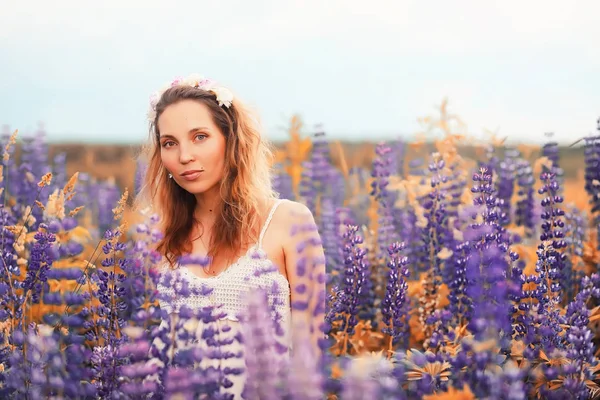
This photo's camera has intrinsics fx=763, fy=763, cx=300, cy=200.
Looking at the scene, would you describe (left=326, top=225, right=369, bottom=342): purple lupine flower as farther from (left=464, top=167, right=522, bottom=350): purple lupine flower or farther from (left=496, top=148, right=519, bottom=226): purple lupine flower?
(left=496, top=148, right=519, bottom=226): purple lupine flower

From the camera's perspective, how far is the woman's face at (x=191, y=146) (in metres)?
→ 2.73

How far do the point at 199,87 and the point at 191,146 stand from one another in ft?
1.05

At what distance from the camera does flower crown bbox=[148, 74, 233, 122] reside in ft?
9.56

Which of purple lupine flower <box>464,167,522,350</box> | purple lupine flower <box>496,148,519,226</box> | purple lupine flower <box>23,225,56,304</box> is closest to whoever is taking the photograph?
purple lupine flower <box>464,167,522,350</box>

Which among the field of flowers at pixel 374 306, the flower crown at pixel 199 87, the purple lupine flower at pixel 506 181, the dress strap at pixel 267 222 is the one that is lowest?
the field of flowers at pixel 374 306

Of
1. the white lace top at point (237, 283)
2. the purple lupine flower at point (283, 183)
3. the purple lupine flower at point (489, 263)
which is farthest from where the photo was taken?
the purple lupine flower at point (283, 183)

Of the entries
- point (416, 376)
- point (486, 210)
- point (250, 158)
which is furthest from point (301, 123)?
point (416, 376)

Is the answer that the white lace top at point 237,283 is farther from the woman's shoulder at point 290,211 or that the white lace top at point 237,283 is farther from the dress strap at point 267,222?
the woman's shoulder at point 290,211

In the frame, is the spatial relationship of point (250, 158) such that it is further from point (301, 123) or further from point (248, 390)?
point (301, 123)

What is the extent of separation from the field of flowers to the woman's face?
0.32m

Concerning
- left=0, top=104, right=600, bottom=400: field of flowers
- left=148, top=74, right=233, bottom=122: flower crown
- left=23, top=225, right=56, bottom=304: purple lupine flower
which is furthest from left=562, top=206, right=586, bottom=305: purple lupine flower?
left=23, top=225, right=56, bottom=304: purple lupine flower

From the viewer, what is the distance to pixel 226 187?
9.39 feet

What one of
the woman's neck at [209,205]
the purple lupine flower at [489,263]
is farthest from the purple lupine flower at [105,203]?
the purple lupine flower at [489,263]

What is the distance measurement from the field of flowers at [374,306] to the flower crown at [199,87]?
505mm
